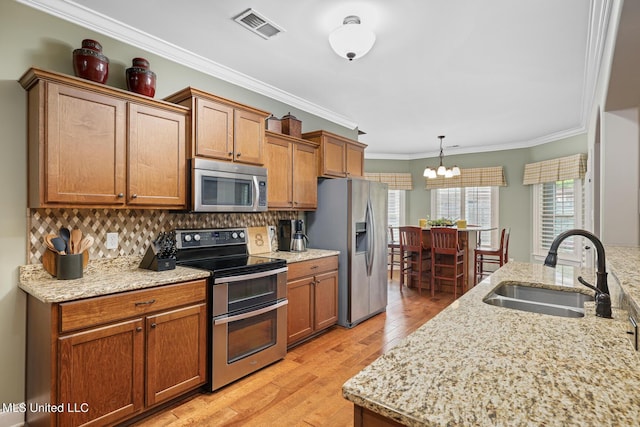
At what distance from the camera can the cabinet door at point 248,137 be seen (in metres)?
2.93

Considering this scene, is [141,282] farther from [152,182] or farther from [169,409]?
[169,409]

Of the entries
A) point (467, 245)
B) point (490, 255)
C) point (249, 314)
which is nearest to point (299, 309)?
point (249, 314)

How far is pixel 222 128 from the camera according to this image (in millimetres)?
2814

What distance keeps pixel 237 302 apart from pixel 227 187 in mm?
940

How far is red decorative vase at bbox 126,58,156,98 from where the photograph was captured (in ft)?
7.91

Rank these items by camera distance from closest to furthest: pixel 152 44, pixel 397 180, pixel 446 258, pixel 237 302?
pixel 237 302
pixel 152 44
pixel 446 258
pixel 397 180

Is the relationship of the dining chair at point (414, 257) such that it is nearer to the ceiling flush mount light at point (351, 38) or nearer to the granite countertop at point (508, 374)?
the ceiling flush mount light at point (351, 38)

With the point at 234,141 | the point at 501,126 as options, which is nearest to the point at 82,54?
the point at 234,141

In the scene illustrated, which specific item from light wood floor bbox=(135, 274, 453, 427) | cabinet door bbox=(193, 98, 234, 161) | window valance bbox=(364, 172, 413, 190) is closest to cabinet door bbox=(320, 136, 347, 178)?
cabinet door bbox=(193, 98, 234, 161)

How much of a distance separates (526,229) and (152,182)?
6.50m

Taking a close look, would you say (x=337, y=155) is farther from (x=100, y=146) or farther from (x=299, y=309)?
(x=100, y=146)

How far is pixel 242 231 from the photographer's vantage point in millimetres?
3273

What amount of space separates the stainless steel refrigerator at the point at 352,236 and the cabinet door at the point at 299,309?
566 mm

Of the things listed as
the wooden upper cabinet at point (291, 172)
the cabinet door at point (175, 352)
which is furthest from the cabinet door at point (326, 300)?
the cabinet door at point (175, 352)
